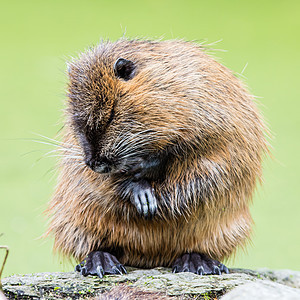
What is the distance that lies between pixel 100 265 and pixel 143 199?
1.14 feet

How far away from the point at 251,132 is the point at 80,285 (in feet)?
3.03

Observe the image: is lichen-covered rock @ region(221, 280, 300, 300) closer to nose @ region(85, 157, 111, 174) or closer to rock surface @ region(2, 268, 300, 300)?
rock surface @ region(2, 268, 300, 300)

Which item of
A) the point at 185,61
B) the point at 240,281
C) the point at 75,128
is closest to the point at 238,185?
the point at 240,281

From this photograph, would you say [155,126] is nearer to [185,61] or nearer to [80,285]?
[185,61]

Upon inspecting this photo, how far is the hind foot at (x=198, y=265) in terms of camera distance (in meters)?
2.43

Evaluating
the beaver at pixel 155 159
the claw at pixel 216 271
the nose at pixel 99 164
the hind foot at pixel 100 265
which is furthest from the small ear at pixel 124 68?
the claw at pixel 216 271

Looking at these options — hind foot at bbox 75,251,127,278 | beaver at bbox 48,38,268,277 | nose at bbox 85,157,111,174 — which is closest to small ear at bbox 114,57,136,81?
beaver at bbox 48,38,268,277

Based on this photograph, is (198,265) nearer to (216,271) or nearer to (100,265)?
(216,271)

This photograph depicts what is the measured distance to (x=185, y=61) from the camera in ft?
7.64

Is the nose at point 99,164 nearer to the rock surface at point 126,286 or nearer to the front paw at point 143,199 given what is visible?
the front paw at point 143,199

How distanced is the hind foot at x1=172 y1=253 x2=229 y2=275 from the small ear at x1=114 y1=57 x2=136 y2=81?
32.4 inches

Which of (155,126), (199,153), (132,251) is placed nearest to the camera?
(155,126)

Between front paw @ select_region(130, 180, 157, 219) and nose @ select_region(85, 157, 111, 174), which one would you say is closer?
nose @ select_region(85, 157, 111, 174)

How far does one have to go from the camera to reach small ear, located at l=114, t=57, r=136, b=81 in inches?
85.3
